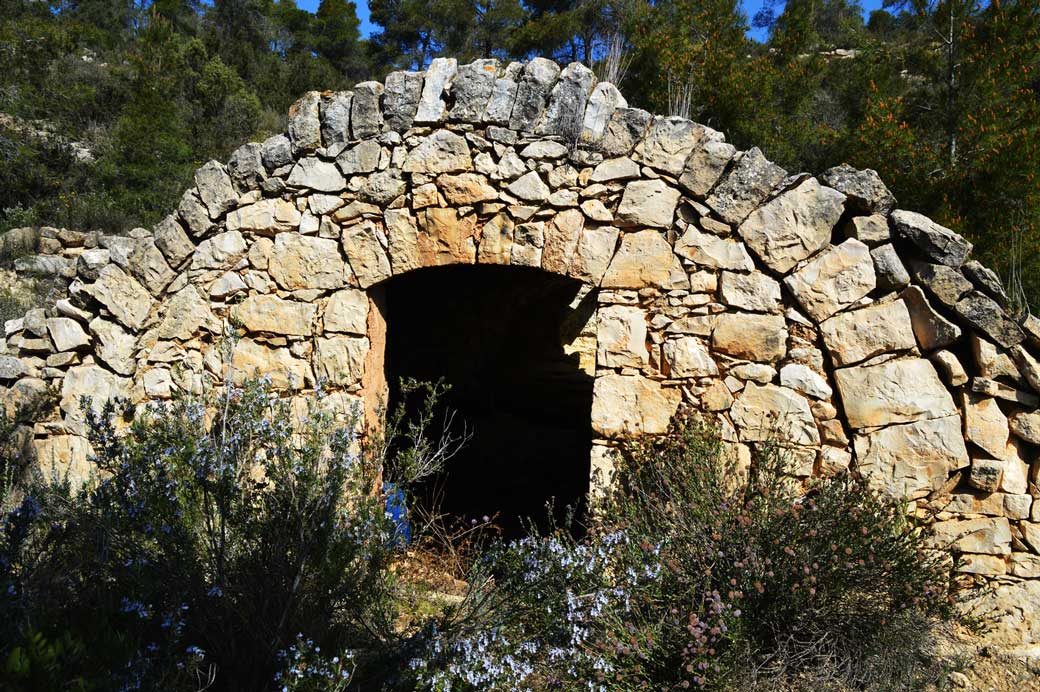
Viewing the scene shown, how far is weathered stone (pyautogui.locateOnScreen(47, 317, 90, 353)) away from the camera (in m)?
4.72

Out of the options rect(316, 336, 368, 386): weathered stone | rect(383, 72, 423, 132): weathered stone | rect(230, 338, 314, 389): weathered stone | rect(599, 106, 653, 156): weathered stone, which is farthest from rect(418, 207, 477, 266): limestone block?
rect(230, 338, 314, 389): weathered stone

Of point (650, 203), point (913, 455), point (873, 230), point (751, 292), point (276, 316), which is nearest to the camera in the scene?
point (913, 455)

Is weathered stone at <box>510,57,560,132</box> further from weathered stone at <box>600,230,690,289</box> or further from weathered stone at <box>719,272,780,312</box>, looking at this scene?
weathered stone at <box>719,272,780,312</box>

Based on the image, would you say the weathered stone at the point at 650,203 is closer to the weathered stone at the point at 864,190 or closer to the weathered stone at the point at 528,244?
the weathered stone at the point at 528,244

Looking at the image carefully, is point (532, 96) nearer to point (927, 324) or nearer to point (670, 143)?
point (670, 143)

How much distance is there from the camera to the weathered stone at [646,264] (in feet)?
14.2

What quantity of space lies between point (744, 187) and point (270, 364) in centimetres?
289

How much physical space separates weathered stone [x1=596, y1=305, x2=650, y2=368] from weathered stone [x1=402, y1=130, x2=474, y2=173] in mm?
1223

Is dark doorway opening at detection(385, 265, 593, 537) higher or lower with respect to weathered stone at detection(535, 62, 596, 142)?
lower

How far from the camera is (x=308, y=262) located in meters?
4.62

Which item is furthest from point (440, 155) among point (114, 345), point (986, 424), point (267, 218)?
point (986, 424)

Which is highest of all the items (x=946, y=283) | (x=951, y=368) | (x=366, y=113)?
(x=366, y=113)

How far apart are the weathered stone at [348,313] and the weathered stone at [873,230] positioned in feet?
9.08

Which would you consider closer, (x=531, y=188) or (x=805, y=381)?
(x=805, y=381)
